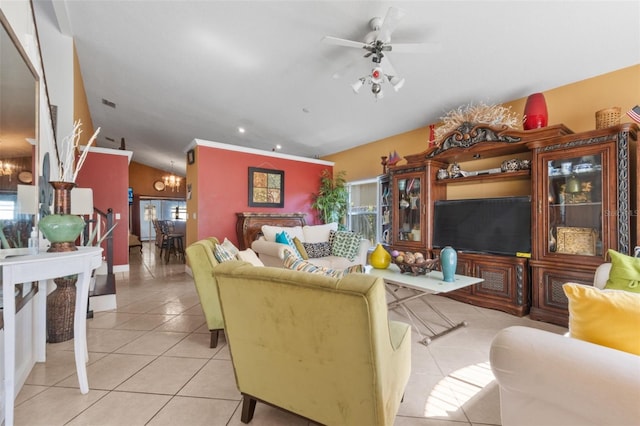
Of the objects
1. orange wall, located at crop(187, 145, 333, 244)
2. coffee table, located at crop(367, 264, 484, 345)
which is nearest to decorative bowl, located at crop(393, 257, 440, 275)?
coffee table, located at crop(367, 264, 484, 345)

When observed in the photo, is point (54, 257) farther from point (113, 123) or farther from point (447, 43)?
point (113, 123)

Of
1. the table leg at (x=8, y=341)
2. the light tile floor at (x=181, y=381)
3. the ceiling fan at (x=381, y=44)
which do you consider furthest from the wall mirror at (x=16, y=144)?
the ceiling fan at (x=381, y=44)

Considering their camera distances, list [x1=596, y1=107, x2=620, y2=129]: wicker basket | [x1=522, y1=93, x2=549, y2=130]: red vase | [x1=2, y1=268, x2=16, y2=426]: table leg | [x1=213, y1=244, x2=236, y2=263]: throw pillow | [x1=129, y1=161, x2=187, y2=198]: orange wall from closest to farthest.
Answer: [x1=2, y1=268, x2=16, y2=426]: table leg → [x1=213, y1=244, x2=236, y2=263]: throw pillow → [x1=596, y1=107, x2=620, y2=129]: wicker basket → [x1=522, y1=93, x2=549, y2=130]: red vase → [x1=129, y1=161, x2=187, y2=198]: orange wall

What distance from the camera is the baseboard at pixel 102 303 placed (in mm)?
3080

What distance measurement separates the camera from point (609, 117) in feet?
8.25

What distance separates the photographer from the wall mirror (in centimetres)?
149

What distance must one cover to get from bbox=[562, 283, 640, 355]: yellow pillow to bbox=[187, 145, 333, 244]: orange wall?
486cm

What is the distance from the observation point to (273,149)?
21.9ft

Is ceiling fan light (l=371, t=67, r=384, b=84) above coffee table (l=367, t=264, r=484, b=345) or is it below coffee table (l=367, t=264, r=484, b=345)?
above

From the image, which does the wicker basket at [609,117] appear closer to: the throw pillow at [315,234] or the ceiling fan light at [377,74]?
the ceiling fan light at [377,74]

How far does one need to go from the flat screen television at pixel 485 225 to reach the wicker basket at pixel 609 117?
2.93 ft

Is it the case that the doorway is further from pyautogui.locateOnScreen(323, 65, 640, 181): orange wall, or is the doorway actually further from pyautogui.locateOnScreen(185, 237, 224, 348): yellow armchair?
pyautogui.locateOnScreen(323, 65, 640, 181): orange wall

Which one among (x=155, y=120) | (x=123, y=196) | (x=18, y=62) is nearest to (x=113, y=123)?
(x=155, y=120)

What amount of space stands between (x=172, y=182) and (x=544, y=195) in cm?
1265
